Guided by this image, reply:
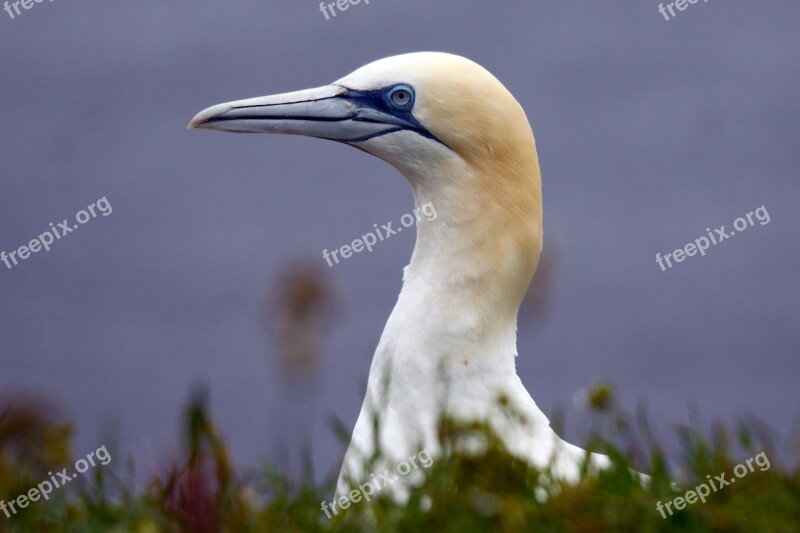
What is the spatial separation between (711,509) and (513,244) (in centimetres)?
323

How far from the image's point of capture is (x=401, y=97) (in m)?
7.55

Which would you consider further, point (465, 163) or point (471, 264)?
point (465, 163)

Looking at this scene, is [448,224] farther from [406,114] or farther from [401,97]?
[401,97]

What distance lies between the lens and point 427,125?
7.39 meters

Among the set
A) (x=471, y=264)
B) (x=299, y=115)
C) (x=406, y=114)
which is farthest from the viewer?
(x=299, y=115)

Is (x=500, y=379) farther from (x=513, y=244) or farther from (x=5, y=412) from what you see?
(x=5, y=412)

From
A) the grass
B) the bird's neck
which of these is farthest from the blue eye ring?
the grass

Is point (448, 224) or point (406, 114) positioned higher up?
point (406, 114)

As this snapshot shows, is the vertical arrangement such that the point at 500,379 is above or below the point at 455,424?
below

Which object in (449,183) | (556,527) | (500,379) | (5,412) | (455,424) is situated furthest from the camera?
(449,183)

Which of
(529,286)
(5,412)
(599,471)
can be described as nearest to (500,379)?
(529,286)

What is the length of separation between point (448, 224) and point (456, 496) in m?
3.20

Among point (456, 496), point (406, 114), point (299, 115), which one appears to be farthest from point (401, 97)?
point (456, 496)

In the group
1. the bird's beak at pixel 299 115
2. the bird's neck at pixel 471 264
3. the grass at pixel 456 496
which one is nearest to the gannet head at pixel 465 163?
the bird's neck at pixel 471 264
